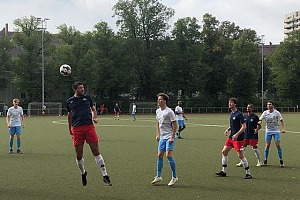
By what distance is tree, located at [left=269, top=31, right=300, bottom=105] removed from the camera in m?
75.7

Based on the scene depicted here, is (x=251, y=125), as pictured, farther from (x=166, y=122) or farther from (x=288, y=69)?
(x=288, y=69)

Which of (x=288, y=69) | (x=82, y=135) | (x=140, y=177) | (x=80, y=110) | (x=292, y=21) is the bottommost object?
(x=140, y=177)

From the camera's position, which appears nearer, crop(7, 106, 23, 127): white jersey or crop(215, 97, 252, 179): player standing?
crop(215, 97, 252, 179): player standing

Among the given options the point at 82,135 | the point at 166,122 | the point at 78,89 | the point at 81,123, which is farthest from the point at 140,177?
the point at 78,89

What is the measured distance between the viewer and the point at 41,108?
60.2m

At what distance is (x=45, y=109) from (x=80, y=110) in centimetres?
5139

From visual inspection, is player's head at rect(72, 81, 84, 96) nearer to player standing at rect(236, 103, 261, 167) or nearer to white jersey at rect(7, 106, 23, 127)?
player standing at rect(236, 103, 261, 167)

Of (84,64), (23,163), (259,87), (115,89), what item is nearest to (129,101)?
(115,89)

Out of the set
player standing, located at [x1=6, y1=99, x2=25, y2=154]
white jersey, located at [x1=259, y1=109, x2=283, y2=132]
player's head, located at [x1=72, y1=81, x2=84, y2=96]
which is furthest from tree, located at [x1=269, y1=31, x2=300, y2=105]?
player's head, located at [x1=72, y1=81, x2=84, y2=96]

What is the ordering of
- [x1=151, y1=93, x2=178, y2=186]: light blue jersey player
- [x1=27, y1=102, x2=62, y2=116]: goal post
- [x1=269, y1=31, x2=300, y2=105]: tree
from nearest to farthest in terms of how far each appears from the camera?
[x1=151, y1=93, x2=178, y2=186]: light blue jersey player
[x1=27, y1=102, x2=62, y2=116]: goal post
[x1=269, y1=31, x2=300, y2=105]: tree

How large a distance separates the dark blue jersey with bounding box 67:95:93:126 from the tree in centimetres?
6957

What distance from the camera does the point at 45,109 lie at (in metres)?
58.9

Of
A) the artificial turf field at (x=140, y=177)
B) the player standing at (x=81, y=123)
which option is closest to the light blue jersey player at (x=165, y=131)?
the artificial turf field at (x=140, y=177)

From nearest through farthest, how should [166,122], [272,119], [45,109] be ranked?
[166,122], [272,119], [45,109]
